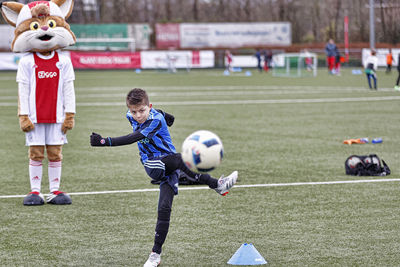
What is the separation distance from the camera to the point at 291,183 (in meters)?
9.88

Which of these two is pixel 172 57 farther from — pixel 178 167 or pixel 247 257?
pixel 247 257

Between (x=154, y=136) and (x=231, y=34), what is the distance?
220 feet

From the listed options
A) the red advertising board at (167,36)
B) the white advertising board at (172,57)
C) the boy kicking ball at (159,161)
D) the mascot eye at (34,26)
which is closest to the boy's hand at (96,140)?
the boy kicking ball at (159,161)

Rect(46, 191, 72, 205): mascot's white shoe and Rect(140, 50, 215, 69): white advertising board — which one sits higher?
Rect(140, 50, 215, 69): white advertising board

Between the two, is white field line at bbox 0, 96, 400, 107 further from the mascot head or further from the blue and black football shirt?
the blue and black football shirt

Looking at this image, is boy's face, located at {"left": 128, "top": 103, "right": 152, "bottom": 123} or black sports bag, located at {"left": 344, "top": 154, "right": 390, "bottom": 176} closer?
boy's face, located at {"left": 128, "top": 103, "right": 152, "bottom": 123}

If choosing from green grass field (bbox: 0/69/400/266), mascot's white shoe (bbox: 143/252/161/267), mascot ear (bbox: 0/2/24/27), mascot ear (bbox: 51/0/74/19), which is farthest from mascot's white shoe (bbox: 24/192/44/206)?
mascot's white shoe (bbox: 143/252/161/267)

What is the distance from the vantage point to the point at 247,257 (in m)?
5.93

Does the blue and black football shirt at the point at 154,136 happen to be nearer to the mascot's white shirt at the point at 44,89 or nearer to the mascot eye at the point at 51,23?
the mascot's white shirt at the point at 44,89

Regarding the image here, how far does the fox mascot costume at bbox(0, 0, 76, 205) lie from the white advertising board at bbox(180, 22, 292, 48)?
63.3m

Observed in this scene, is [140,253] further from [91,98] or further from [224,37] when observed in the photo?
[224,37]

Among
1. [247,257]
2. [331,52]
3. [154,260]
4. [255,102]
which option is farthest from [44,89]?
[331,52]

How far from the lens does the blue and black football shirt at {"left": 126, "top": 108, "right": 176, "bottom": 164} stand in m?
5.85

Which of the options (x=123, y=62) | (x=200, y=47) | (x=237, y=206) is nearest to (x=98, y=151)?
(x=237, y=206)
